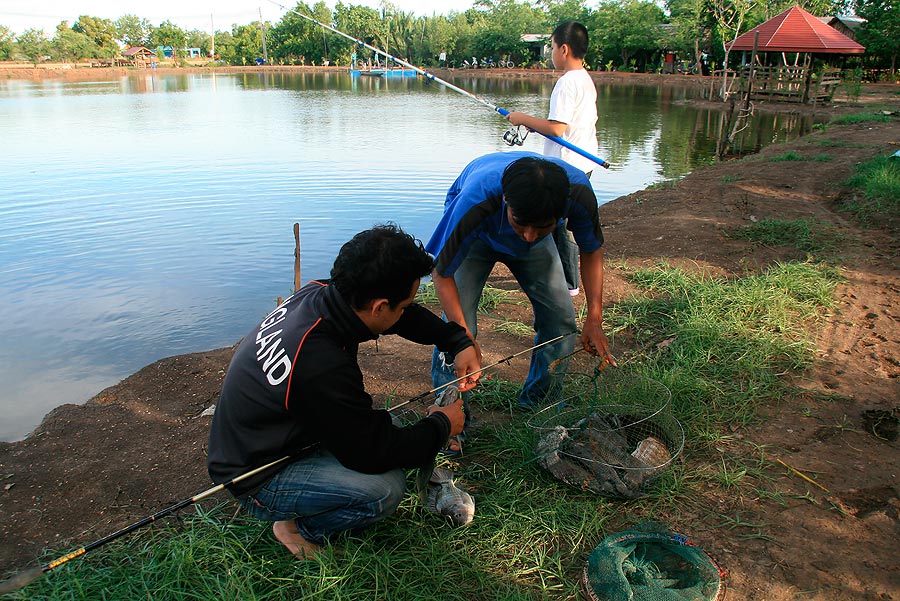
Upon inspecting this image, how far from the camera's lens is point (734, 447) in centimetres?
282

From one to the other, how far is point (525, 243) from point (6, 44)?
258 ft

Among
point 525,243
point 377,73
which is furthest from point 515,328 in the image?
point 377,73

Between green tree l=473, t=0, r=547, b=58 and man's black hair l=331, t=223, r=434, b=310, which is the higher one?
green tree l=473, t=0, r=547, b=58

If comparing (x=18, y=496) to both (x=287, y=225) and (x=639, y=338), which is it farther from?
(x=287, y=225)

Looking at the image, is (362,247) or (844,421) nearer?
(362,247)

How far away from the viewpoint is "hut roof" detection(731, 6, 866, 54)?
834 inches

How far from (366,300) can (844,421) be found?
250 centimetres

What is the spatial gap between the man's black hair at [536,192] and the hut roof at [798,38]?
22.7 metres

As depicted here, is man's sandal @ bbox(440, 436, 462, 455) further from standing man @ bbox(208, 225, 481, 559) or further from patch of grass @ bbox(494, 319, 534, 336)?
patch of grass @ bbox(494, 319, 534, 336)

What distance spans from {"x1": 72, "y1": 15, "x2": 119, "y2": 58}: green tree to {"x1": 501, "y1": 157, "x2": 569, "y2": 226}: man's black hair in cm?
8369

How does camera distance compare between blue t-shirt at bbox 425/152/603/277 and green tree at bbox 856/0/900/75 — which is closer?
blue t-shirt at bbox 425/152/603/277

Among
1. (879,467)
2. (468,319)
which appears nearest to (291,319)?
(468,319)

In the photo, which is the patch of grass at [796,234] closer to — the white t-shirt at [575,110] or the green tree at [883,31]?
the white t-shirt at [575,110]

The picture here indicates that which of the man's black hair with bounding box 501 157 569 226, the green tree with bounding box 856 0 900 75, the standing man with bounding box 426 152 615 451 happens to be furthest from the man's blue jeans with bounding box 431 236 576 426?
the green tree with bounding box 856 0 900 75
